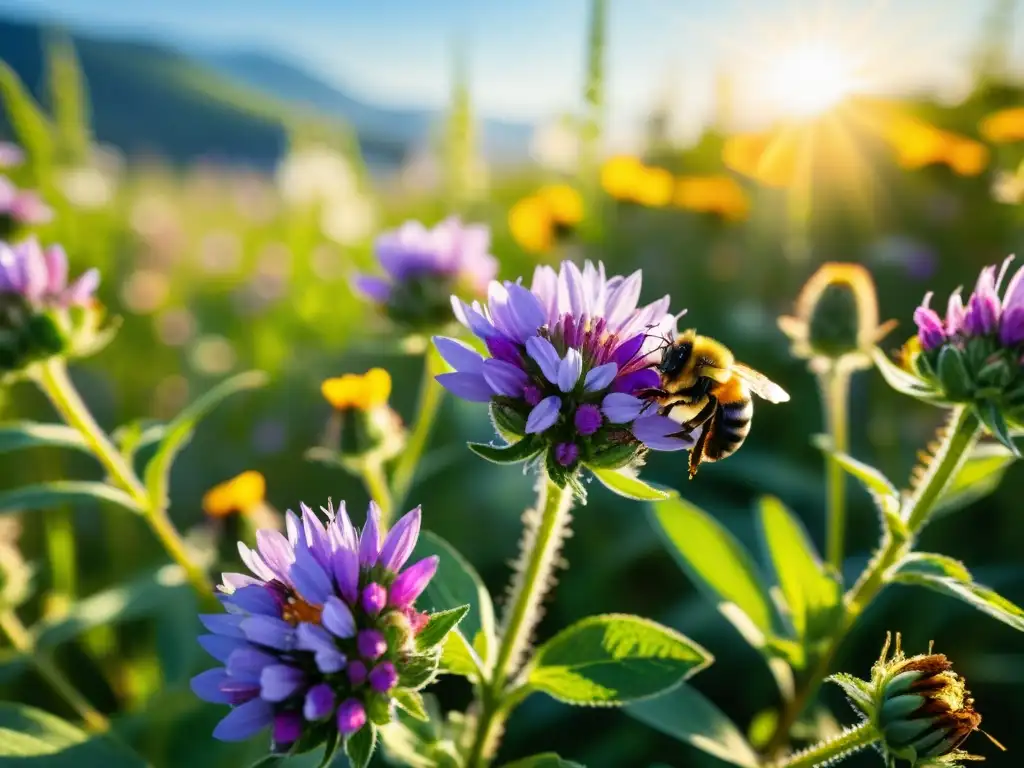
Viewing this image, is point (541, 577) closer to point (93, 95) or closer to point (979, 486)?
point (979, 486)

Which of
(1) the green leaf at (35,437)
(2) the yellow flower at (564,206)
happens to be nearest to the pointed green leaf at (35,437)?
(1) the green leaf at (35,437)

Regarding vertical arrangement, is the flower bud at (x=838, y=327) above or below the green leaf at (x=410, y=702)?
above

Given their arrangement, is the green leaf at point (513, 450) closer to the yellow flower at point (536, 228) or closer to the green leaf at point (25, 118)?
the green leaf at point (25, 118)

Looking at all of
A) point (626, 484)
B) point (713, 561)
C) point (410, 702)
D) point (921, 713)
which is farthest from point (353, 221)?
point (921, 713)

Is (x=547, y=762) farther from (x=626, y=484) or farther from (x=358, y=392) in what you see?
(x=358, y=392)

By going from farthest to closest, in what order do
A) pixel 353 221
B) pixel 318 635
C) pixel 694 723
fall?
1. pixel 353 221
2. pixel 694 723
3. pixel 318 635

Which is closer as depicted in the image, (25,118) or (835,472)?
(835,472)
